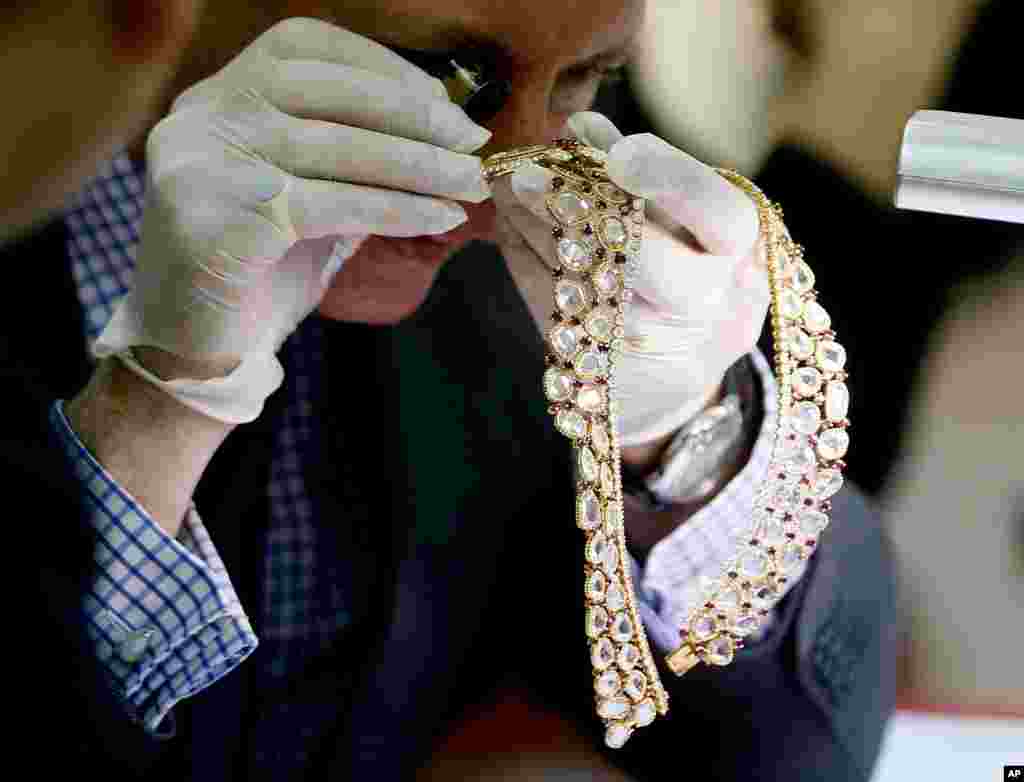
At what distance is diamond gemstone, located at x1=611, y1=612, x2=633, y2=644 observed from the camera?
1.75 feet

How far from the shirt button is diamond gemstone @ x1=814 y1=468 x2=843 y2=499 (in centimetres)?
37

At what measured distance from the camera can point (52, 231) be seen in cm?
62

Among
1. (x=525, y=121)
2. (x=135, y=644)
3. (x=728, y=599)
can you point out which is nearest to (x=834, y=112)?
(x=525, y=121)

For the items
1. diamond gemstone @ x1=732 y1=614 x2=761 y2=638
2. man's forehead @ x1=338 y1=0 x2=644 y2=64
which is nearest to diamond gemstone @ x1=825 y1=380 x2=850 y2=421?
diamond gemstone @ x1=732 y1=614 x2=761 y2=638

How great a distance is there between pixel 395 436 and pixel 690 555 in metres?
0.23

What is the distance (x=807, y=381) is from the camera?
1.75ft

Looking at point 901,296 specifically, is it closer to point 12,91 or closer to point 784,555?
point 784,555

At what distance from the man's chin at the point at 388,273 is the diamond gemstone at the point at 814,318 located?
0.71ft

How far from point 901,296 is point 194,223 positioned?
1.30 feet

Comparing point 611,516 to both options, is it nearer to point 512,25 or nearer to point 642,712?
point 642,712

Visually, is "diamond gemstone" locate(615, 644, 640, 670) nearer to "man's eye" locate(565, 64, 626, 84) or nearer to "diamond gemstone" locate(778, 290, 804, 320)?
"diamond gemstone" locate(778, 290, 804, 320)

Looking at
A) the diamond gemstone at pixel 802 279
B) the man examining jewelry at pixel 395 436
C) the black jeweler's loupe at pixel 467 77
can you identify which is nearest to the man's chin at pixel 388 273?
the man examining jewelry at pixel 395 436

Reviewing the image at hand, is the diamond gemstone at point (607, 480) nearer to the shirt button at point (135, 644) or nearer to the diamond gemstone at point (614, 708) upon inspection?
the diamond gemstone at point (614, 708)

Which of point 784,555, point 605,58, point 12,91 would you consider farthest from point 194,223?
point 784,555
